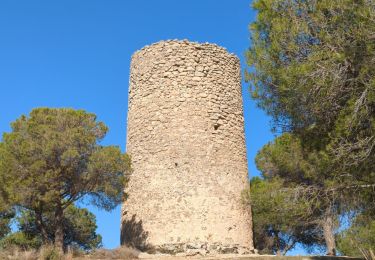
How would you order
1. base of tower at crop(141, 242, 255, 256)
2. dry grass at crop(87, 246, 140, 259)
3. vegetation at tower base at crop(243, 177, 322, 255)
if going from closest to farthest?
vegetation at tower base at crop(243, 177, 322, 255) → dry grass at crop(87, 246, 140, 259) → base of tower at crop(141, 242, 255, 256)

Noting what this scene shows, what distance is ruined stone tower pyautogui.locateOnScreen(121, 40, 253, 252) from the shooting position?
39.4 ft

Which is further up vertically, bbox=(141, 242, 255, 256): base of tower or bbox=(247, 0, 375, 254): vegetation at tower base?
bbox=(247, 0, 375, 254): vegetation at tower base

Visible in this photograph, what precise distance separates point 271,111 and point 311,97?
1242mm

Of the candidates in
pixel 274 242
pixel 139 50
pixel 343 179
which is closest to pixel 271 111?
pixel 343 179

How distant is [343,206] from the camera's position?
10.6 meters

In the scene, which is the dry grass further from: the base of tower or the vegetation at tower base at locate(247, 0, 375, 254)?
the vegetation at tower base at locate(247, 0, 375, 254)

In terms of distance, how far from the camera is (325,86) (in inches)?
342

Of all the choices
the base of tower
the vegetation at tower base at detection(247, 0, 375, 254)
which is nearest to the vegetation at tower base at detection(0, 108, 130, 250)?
the base of tower

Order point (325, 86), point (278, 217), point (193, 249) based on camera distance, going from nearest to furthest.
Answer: point (325, 86)
point (193, 249)
point (278, 217)

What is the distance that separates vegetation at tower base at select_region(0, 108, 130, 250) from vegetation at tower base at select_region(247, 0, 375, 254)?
13.1 feet

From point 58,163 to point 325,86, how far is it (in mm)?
6177

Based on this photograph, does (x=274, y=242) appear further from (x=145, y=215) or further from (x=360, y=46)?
(x=360, y=46)

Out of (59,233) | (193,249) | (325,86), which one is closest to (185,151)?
(193,249)

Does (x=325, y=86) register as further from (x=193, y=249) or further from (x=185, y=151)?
(x=193, y=249)
